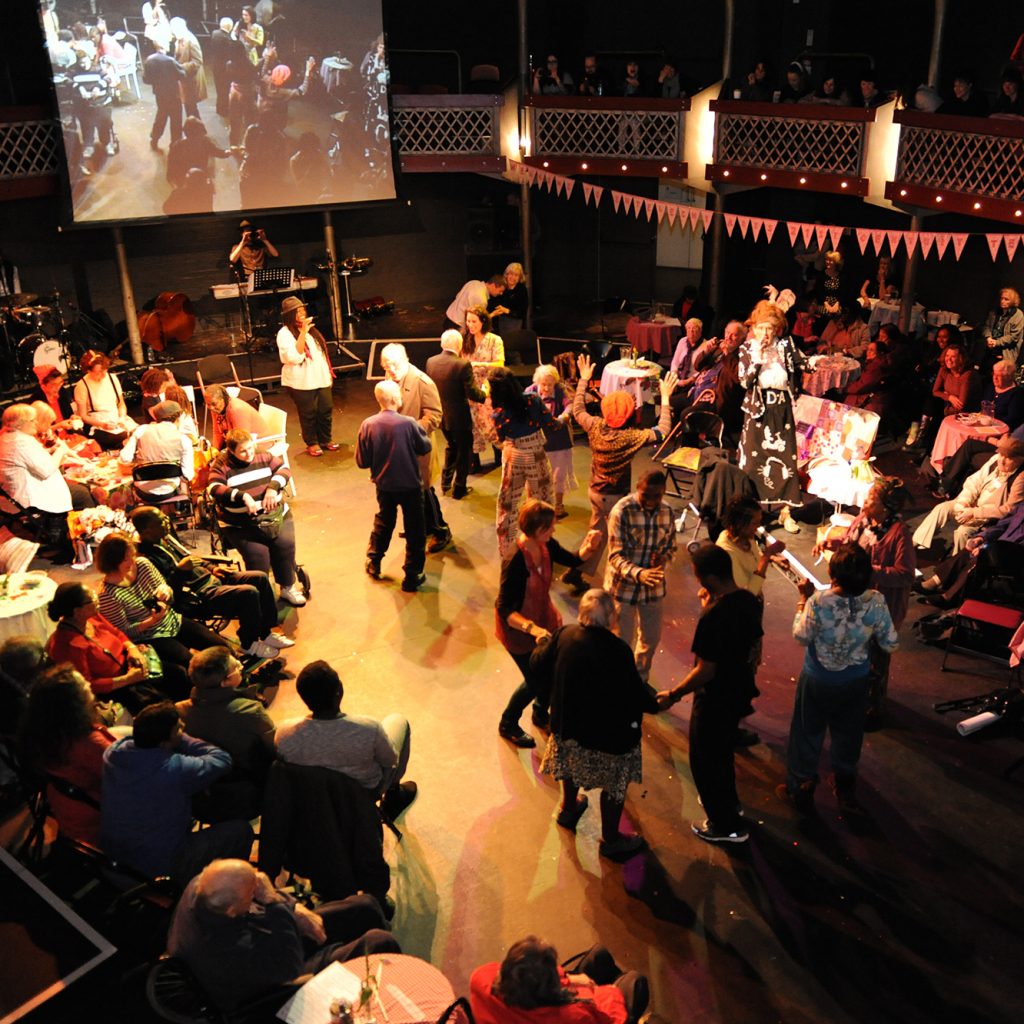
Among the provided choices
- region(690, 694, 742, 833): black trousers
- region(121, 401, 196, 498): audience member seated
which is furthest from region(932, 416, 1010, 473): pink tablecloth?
region(121, 401, 196, 498): audience member seated

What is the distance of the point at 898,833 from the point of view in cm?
Result: 486

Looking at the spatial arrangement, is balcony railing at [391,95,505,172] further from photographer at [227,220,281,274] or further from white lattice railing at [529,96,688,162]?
photographer at [227,220,281,274]

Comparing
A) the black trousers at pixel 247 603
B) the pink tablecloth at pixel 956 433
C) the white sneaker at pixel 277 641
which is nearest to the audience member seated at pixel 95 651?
the black trousers at pixel 247 603

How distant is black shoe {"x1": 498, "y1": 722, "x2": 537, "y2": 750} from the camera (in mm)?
5492

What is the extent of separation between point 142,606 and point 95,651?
1.59 ft

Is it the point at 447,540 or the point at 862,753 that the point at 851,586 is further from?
the point at 447,540

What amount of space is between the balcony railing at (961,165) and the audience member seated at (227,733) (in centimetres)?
765

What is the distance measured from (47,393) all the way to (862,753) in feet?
22.6

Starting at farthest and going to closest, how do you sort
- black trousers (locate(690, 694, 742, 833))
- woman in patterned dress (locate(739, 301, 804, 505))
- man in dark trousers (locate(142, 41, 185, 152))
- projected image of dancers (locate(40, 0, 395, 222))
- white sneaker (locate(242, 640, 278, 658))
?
1. man in dark trousers (locate(142, 41, 185, 152))
2. projected image of dancers (locate(40, 0, 395, 222))
3. woman in patterned dress (locate(739, 301, 804, 505))
4. white sneaker (locate(242, 640, 278, 658))
5. black trousers (locate(690, 694, 742, 833))

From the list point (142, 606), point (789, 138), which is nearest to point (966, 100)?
point (789, 138)

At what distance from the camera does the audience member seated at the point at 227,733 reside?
4219mm

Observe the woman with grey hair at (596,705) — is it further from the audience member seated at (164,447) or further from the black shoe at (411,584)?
the audience member seated at (164,447)

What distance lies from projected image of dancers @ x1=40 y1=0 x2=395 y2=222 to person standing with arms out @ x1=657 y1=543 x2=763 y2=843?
9.61m

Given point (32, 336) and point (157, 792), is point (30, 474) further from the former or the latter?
point (32, 336)
